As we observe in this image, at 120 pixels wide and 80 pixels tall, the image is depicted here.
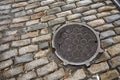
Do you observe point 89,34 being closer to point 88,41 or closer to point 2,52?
point 88,41

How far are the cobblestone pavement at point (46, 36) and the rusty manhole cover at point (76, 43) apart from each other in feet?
0.37

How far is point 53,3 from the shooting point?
4898mm

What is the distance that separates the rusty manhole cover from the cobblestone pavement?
0.37 feet

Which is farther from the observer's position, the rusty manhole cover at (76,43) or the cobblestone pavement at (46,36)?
the rusty manhole cover at (76,43)

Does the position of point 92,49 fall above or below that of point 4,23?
below

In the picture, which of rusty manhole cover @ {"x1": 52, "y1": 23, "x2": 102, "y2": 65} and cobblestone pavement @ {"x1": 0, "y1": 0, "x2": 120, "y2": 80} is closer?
cobblestone pavement @ {"x1": 0, "y1": 0, "x2": 120, "y2": 80}

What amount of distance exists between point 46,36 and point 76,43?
0.63 metres

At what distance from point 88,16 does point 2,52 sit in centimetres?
190

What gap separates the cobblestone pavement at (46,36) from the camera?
3.68 meters

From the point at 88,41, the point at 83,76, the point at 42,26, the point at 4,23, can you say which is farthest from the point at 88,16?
the point at 4,23

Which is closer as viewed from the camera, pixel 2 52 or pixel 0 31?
pixel 2 52

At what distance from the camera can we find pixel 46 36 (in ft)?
13.9

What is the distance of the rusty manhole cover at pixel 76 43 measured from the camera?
3.83 meters

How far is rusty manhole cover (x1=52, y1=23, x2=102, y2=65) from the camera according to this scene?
12.6ft
